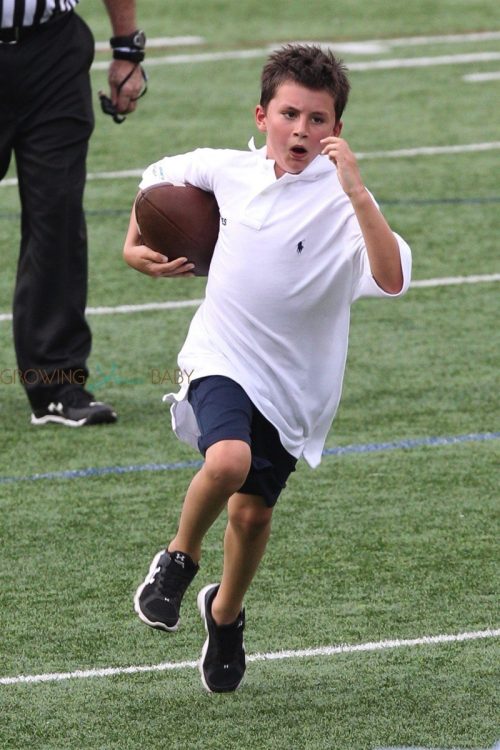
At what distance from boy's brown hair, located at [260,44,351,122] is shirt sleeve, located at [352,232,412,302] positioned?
337 millimetres

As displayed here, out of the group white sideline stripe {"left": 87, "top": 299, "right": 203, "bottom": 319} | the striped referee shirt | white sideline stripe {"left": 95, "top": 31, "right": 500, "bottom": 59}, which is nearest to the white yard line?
white sideline stripe {"left": 95, "top": 31, "right": 500, "bottom": 59}

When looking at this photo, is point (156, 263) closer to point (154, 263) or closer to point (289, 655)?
point (154, 263)

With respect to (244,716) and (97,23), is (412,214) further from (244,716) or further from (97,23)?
(97,23)

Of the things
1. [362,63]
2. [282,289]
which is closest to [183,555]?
[282,289]

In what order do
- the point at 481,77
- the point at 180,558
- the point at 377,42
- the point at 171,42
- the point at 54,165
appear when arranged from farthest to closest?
the point at 171,42, the point at 377,42, the point at 481,77, the point at 54,165, the point at 180,558

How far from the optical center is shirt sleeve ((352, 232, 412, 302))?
3.72 meters

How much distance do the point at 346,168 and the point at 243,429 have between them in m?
0.65

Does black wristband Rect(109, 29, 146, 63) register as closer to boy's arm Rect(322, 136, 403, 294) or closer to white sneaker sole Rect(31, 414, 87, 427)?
white sneaker sole Rect(31, 414, 87, 427)

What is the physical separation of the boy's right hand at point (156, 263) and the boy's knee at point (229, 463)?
0.50m

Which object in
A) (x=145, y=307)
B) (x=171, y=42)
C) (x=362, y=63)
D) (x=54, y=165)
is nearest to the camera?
(x=54, y=165)

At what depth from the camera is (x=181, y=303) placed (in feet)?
25.7

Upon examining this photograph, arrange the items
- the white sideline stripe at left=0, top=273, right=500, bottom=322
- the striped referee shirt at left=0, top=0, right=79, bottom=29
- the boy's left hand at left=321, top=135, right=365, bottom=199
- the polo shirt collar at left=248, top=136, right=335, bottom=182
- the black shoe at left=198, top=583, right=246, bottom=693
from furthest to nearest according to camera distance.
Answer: the white sideline stripe at left=0, top=273, right=500, bottom=322 → the striped referee shirt at left=0, top=0, right=79, bottom=29 → the black shoe at left=198, top=583, right=246, bottom=693 → the polo shirt collar at left=248, top=136, right=335, bottom=182 → the boy's left hand at left=321, top=135, right=365, bottom=199

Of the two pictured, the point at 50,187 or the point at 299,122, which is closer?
the point at 299,122

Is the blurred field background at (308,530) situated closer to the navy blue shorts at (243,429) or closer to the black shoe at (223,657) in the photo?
the black shoe at (223,657)
